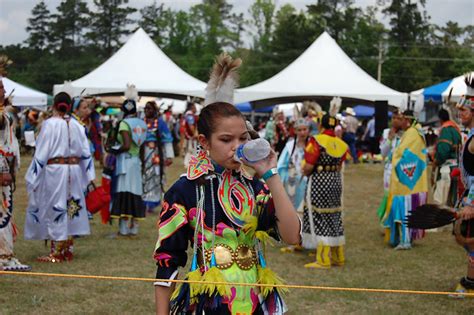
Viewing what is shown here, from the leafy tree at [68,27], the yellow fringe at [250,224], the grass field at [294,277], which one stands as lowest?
the grass field at [294,277]

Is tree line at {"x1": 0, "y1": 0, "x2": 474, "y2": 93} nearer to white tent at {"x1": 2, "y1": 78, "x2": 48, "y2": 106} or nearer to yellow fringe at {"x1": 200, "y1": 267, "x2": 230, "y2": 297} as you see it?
white tent at {"x1": 2, "y1": 78, "x2": 48, "y2": 106}

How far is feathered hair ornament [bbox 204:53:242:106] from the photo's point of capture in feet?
Result: 9.25

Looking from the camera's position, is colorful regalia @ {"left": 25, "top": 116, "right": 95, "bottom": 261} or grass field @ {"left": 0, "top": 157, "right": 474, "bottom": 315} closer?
grass field @ {"left": 0, "top": 157, "right": 474, "bottom": 315}

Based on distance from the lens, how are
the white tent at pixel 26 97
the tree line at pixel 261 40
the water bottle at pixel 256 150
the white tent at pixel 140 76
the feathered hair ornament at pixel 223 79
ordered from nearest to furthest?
1. the water bottle at pixel 256 150
2. the feathered hair ornament at pixel 223 79
3. the white tent at pixel 26 97
4. the white tent at pixel 140 76
5. the tree line at pixel 261 40

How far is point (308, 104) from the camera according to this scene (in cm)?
895

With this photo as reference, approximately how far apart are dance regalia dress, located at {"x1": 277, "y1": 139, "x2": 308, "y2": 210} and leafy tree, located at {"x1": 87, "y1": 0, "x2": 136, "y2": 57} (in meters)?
53.5

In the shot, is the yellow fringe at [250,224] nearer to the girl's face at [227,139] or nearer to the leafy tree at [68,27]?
the girl's face at [227,139]

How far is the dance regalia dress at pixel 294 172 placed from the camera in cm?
846

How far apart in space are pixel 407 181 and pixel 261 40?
52250mm

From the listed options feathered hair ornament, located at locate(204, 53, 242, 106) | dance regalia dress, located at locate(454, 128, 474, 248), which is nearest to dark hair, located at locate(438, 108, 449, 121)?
dance regalia dress, located at locate(454, 128, 474, 248)

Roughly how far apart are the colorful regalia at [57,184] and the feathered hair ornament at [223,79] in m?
4.24

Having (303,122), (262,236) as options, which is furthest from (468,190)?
(262,236)

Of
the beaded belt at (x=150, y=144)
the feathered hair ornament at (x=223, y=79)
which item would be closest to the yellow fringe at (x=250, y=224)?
the feathered hair ornament at (x=223, y=79)

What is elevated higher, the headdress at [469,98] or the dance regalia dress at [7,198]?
the headdress at [469,98]
